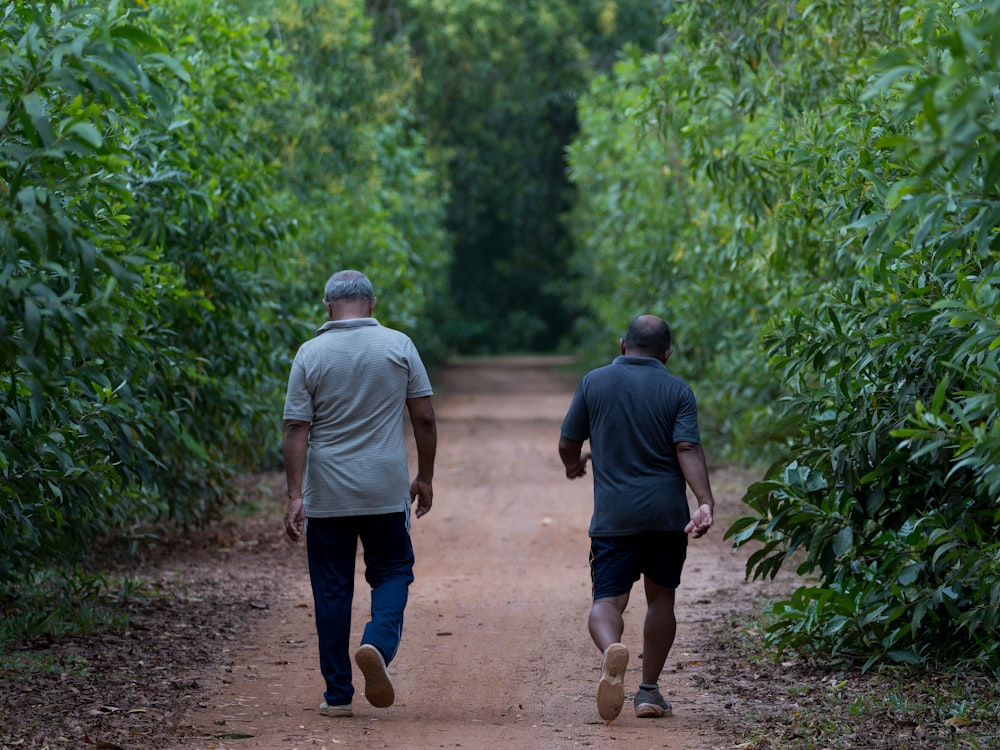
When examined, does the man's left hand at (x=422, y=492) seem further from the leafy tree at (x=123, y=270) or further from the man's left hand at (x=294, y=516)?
the leafy tree at (x=123, y=270)

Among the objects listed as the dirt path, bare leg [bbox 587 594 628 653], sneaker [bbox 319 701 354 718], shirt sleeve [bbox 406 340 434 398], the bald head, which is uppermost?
the bald head

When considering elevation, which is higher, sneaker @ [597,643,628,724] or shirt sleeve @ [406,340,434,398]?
shirt sleeve @ [406,340,434,398]

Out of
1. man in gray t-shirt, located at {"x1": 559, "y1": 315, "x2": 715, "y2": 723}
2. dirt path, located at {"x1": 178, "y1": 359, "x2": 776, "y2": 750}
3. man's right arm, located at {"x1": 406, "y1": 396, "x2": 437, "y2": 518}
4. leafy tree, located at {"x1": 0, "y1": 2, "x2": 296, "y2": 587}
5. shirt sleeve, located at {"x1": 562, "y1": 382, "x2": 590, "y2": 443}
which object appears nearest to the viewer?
leafy tree, located at {"x1": 0, "y1": 2, "x2": 296, "y2": 587}

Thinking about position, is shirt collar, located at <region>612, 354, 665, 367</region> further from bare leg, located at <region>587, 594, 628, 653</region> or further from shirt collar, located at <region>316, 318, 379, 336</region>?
shirt collar, located at <region>316, 318, 379, 336</region>

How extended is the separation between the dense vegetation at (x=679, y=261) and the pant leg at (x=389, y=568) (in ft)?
5.13

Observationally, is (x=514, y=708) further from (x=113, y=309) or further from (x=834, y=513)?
(x=113, y=309)

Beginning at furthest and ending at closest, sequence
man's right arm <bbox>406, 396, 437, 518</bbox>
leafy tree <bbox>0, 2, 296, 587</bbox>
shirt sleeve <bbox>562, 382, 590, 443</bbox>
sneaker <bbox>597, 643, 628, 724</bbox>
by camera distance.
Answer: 1. man's right arm <bbox>406, 396, 437, 518</bbox>
2. shirt sleeve <bbox>562, 382, 590, 443</bbox>
3. sneaker <bbox>597, 643, 628, 724</bbox>
4. leafy tree <bbox>0, 2, 296, 587</bbox>

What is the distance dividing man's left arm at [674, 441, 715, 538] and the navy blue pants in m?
1.37

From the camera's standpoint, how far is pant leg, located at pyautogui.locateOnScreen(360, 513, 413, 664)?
20.3ft

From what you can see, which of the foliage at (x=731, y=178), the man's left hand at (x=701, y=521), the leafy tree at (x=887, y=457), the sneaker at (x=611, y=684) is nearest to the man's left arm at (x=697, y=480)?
the man's left hand at (x=701, y=521)

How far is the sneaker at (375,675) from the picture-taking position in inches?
233

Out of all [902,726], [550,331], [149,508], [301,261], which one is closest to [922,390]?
[902,726]

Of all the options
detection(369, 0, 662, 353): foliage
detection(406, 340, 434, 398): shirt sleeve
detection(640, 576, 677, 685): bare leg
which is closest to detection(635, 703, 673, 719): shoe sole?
detection(640, 576, 677, 685): bare leg

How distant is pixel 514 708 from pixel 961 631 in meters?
2.29
